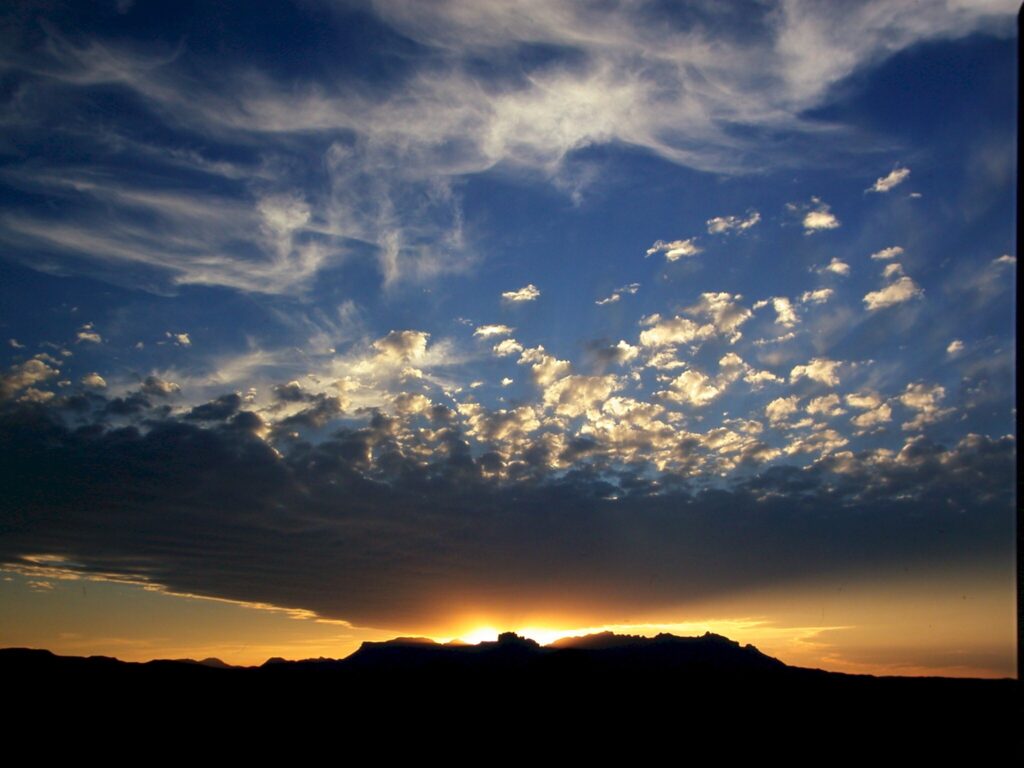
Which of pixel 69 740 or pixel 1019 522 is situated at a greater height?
pixel 1019 522

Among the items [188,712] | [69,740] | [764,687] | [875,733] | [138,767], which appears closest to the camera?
[138,767]

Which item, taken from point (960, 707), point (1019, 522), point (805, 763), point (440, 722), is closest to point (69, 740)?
point (440, 722)

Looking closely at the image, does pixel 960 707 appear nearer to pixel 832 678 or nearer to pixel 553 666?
pixel 832 678

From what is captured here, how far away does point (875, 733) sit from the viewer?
190ft

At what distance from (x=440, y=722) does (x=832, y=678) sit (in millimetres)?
58123

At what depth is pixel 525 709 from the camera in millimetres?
69000

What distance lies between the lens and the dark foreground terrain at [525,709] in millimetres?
56000

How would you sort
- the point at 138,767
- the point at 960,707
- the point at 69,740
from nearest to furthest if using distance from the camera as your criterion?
the point at 138,767 → the point at 69,740 → the point at 960,707

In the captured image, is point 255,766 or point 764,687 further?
point 764,687

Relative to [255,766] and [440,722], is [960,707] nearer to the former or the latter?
[440,722]

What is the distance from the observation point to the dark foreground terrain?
2205 inches

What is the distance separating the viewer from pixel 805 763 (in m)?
50.3

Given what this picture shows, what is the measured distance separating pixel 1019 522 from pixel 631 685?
257ft

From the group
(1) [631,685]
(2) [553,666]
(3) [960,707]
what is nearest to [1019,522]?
(3) [960,707]
